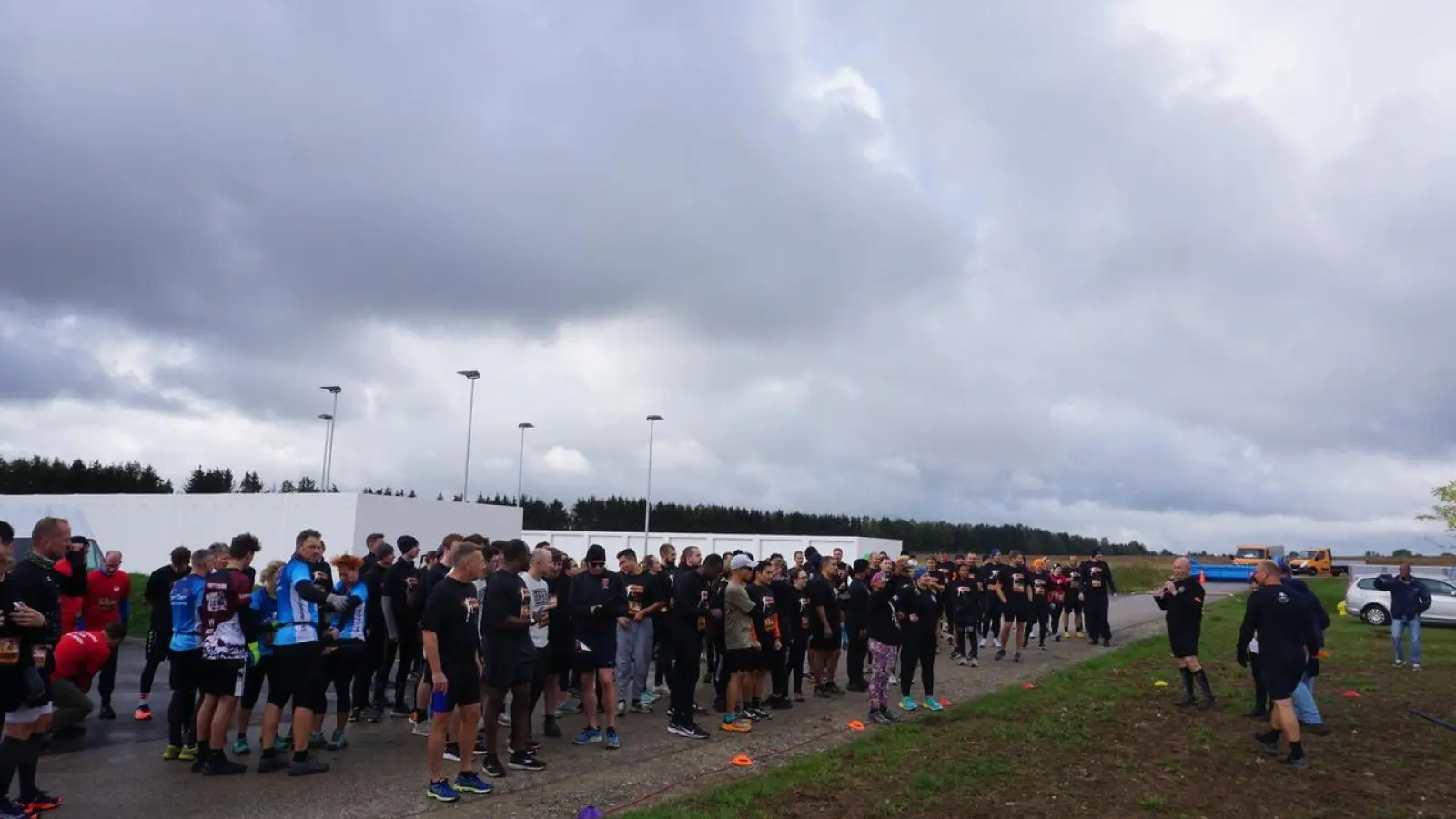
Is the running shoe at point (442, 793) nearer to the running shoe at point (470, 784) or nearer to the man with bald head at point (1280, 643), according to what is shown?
the running shoe at point (470, 784)

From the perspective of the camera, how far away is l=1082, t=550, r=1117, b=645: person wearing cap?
63.3ft

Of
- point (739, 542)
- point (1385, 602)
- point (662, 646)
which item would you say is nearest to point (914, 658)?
point (662, 646)

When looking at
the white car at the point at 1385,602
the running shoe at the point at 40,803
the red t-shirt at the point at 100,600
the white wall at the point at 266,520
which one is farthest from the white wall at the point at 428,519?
the white car at the point at 1385,602

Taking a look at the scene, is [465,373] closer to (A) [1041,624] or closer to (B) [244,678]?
(A) [1041,624]

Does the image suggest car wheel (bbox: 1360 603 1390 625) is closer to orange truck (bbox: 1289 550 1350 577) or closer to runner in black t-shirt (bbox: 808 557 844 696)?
runner in black t-shirt (bbox: 808 557 844 696)

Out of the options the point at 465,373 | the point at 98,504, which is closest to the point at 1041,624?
the point at 465,373

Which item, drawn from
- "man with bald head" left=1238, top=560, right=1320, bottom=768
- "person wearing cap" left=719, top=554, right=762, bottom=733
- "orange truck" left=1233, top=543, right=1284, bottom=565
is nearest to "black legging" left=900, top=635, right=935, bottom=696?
"person wearing cap" left=719, top=554, right=762, bottom=733

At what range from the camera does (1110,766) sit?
8383 mm

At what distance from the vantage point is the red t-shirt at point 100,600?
373 inches

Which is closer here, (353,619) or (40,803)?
(40,803)

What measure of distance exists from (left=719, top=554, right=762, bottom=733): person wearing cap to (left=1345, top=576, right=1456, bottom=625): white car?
71.0 ft

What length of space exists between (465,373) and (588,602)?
36.2 meters

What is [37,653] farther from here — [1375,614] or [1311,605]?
[1375,614]

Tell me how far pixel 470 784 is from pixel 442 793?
0.73ft
